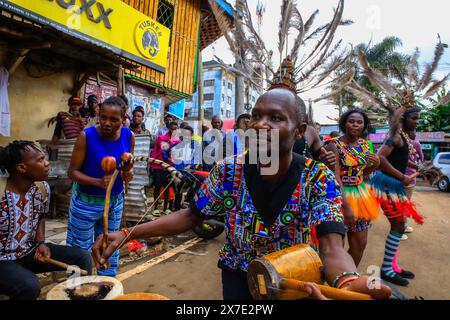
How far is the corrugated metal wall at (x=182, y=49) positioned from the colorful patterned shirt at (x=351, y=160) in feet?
26.5

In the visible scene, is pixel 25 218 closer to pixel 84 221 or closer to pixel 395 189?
pixel 84 221

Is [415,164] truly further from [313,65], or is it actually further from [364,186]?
[313,65]

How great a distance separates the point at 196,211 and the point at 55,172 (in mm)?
4243

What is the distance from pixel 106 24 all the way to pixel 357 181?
246 inches

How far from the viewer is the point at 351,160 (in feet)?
10.8

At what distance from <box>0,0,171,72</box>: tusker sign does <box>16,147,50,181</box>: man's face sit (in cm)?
399

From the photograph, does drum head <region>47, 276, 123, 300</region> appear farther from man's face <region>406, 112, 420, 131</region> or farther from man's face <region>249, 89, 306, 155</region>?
man's face <region>406, 112, 420, 131</region>

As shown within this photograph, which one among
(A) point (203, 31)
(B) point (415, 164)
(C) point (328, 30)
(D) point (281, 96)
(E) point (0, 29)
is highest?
(A) point (203, 31)

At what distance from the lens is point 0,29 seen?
473 centimetres

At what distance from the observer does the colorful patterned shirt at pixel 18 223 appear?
215 cm

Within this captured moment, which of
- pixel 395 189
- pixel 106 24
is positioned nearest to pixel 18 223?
pixel 395 189

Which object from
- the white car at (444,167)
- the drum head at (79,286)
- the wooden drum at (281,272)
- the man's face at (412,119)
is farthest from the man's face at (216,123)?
the white car at (444,167)
